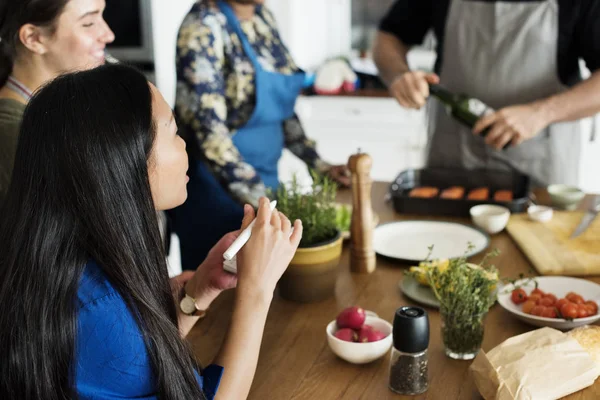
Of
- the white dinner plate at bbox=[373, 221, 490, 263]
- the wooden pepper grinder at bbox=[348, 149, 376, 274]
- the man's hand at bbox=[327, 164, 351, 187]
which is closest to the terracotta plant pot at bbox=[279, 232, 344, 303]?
the wooden pepper grinder at bbox=[348, 149, 376, 274]

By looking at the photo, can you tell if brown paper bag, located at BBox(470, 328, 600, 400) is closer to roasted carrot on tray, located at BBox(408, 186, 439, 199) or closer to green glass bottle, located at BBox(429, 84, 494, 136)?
→ roasted carrot on tray, located at BBox(408, 186, 439, 199)


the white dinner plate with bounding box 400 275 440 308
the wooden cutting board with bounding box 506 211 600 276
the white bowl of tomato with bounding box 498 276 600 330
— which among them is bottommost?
the white dinner plate with bounding box 400 275 440 308

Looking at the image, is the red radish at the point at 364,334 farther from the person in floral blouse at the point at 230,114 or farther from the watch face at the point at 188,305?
the person in floral blouse at the point at 230,114

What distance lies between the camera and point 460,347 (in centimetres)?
121

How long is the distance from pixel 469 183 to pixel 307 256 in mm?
833

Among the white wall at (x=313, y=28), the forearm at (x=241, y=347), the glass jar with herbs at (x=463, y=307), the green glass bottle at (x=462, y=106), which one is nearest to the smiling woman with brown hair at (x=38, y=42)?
the forearm at (x=241, y=347)

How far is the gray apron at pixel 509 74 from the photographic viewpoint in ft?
7.23

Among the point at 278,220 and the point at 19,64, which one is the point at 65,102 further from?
the point at 19,64

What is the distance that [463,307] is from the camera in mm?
1183

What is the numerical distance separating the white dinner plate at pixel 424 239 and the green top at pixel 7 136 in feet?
2.67

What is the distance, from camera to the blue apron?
203 centimetres

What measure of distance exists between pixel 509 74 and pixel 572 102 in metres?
0.25

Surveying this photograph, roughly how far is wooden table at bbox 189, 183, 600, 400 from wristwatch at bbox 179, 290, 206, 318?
0.16 ft

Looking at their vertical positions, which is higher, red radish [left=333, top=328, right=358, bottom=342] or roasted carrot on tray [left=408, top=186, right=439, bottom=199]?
roasted carrot on tray [left=408, top=186, right=439, bottom=199]
